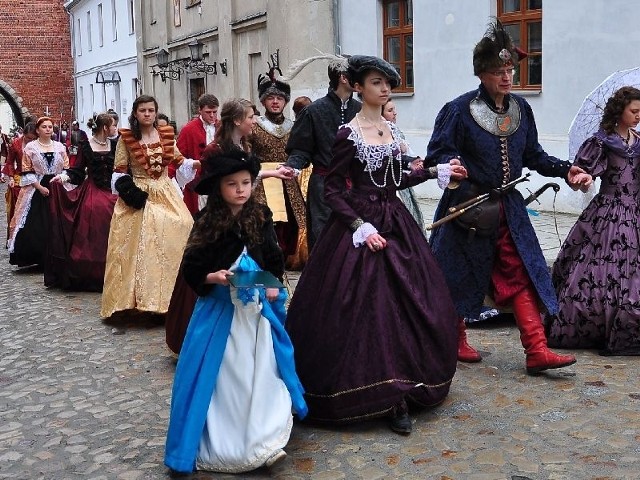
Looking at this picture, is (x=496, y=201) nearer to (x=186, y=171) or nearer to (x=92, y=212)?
(x=186, y=171)

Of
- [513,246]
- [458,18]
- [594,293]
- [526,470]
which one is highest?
[458,18]

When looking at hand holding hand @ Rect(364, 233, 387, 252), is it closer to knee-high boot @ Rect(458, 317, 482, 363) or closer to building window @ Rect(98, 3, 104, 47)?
knee-high boot @ Rect(458, 317, 482, 363)

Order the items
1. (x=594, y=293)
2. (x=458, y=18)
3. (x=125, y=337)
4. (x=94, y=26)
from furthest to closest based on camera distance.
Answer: (x=94, y=26), (x=458, y=18), (x=125, y=337), (x=594, y=293)

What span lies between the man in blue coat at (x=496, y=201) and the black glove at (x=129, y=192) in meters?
2.60

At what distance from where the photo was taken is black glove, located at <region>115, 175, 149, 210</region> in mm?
6566

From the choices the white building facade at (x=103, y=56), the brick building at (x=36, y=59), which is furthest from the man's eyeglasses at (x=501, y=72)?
the brick building at (x=36, y=59)

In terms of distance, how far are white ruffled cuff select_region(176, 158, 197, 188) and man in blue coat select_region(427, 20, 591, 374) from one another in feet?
7.66

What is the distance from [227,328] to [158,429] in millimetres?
855

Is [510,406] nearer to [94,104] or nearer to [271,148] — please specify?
[271,148]

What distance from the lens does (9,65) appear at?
32.8 meters

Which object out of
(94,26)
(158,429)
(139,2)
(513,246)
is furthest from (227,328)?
(94,26)

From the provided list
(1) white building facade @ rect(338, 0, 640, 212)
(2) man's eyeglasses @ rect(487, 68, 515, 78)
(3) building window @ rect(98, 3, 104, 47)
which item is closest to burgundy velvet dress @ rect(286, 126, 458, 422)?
(2) man's eyeglasses @ rect(487, 68, 515, 78)

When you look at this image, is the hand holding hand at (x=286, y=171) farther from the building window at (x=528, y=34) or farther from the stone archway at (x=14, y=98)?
the stone archway at (x=14, y=98)

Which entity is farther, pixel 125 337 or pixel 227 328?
pixel 125 337
